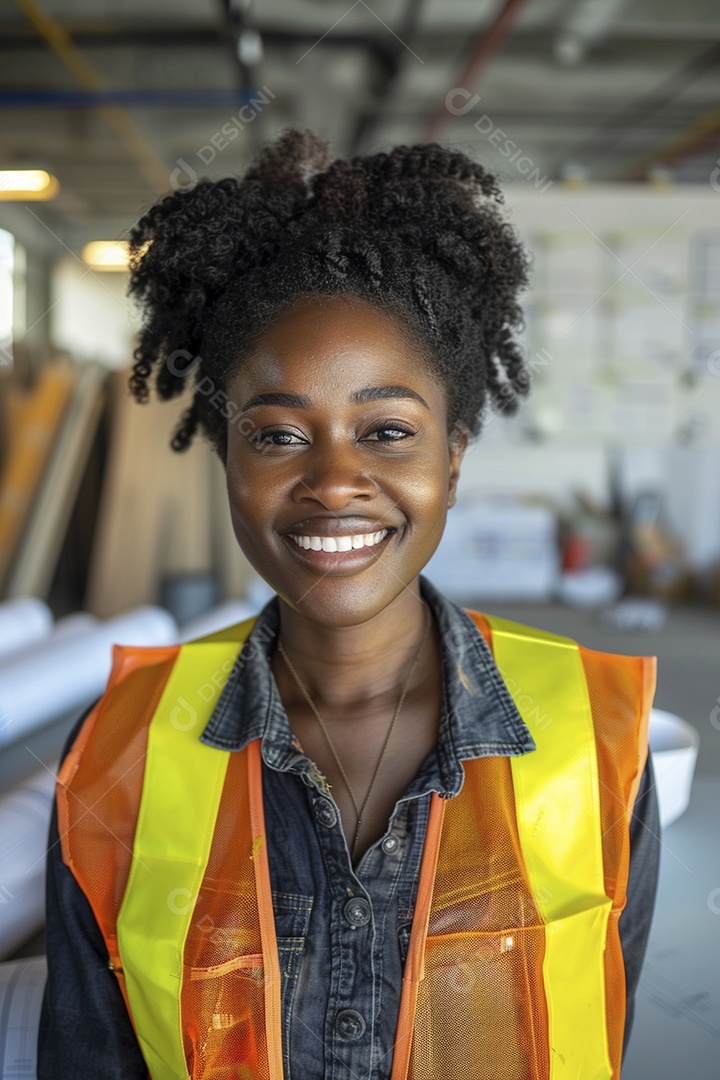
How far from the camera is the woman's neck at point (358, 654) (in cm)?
129

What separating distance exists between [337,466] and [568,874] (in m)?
0.60

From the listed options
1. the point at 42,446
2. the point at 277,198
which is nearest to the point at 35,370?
the point at 42,446

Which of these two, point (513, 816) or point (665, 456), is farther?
point (665, 456)

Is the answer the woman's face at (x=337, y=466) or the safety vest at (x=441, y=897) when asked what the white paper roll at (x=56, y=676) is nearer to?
Answer: the safety vest at (x=441, y=897)

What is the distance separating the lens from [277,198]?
139 cm

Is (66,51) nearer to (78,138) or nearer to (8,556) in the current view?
(78,138)

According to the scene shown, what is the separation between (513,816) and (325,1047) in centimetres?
36

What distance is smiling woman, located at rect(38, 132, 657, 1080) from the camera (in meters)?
1.10

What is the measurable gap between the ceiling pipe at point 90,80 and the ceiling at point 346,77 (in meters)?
0.02

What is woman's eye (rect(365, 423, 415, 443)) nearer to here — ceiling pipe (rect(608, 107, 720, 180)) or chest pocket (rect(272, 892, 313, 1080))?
chest pocket (rect(272, 892, 313, 1080))

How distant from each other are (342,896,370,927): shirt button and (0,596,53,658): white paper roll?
6.06ft

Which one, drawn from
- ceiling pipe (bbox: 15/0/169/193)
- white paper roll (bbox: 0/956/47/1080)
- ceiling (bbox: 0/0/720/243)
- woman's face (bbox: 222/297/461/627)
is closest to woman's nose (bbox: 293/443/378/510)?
woman's face (bbox: 222/297/461/627)

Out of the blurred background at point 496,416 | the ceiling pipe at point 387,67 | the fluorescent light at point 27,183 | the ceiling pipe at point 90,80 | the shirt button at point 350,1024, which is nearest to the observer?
the shirt button at point 350,1024

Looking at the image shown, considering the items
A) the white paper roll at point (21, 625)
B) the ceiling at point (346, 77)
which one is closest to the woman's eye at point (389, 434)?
the white paper roll at point (21, 625)
